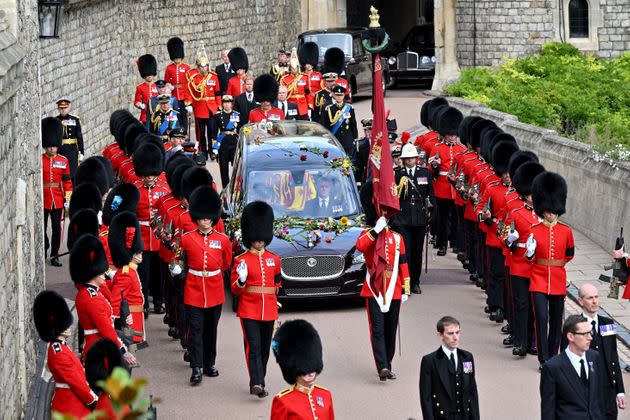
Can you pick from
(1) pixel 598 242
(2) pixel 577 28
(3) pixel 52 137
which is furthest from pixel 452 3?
(3) pixel 52 137

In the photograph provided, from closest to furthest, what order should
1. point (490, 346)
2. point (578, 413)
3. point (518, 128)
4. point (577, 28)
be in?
point (578, 413), point (490, 346), point (518, 128), point (577, 28)

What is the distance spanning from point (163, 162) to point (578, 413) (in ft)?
25.4

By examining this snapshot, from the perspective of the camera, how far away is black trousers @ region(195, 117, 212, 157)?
25.0m

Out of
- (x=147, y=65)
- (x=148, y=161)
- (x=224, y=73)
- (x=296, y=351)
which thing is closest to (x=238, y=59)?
(x=224, y=73)

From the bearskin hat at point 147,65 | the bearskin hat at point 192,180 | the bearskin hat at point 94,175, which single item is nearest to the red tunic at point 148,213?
the bearskin hat at point 94,175

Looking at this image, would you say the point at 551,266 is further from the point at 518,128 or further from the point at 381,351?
the point at 518,128

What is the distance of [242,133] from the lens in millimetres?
17781

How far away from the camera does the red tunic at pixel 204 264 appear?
12492 millimetres

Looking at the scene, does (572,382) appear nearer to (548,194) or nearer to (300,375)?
(300,375)

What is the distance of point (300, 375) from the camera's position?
865 cm

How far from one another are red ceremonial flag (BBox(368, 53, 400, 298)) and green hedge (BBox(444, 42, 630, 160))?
5592mm

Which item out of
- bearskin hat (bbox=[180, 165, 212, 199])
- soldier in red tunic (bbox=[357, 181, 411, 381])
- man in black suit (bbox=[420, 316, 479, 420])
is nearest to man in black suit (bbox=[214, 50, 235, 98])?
bearskin hat (bbox=[180, 165, 212, 199])

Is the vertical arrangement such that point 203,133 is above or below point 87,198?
below

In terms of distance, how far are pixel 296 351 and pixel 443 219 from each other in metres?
9.59
